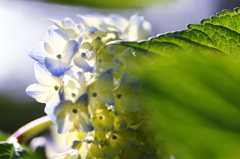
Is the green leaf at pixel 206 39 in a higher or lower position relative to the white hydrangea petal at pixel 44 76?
higher

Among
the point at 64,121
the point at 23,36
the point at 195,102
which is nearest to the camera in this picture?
the point at 195,102

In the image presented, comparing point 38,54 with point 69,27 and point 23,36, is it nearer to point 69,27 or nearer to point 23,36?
point 69,27

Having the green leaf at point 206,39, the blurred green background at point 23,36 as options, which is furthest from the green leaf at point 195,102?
the blurred green background at point 23,36

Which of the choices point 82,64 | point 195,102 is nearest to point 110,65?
point 82,64

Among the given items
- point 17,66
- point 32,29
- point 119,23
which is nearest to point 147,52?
point 119,23

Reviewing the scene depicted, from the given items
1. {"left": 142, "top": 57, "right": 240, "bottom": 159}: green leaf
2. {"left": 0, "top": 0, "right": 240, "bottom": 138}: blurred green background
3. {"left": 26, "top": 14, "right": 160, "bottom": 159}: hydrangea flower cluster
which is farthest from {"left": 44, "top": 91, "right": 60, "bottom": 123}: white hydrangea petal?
{"left": 0, "top": 0, "right": 240, "bottom": 138}: blurred green background

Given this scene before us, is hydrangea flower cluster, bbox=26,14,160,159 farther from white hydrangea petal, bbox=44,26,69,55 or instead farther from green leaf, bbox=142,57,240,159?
green leaf, bbox=142,57,240,159

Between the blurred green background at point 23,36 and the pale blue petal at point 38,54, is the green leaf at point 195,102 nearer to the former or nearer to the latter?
the pale blue petal at point 38,54
